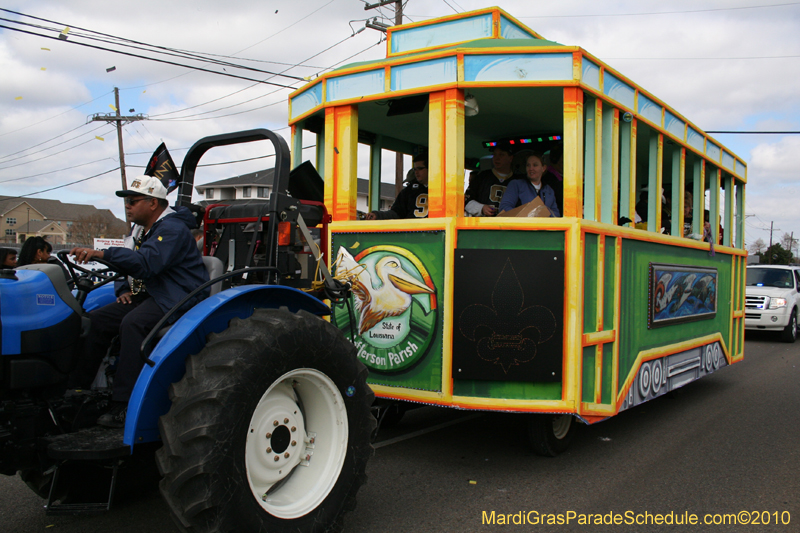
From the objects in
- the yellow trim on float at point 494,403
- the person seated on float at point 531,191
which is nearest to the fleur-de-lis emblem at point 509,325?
the yellow trim on float at point 494,403

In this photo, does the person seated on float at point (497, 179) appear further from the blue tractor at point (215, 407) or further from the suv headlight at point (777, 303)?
the suv headlight at point (777, 303)

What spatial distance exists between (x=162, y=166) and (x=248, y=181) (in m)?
50.1

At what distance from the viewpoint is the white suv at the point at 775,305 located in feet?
46.3

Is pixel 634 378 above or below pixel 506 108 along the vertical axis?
below

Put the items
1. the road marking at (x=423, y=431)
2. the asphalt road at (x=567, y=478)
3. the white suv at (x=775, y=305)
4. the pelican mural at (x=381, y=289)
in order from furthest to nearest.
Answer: the white suv at (x=775, y=305), the road marking at (x=423, y=431), the pelican mural at (x=381, y=289), the asphalt road at (x=567, y=478)

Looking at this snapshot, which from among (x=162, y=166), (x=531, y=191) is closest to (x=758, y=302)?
(x=531, y=191)

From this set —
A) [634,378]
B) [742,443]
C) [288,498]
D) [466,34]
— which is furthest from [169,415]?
[742,443]

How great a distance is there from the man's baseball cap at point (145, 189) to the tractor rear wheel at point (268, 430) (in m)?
1.03

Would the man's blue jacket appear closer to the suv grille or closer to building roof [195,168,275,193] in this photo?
the suv grille

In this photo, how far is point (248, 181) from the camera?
5203 centimetres

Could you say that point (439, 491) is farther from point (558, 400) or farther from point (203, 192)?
point (203, 192)

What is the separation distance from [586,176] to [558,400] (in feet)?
5.97

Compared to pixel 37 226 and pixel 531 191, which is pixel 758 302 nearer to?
pixel 531 191

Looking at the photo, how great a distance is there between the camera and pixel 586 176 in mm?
4758
